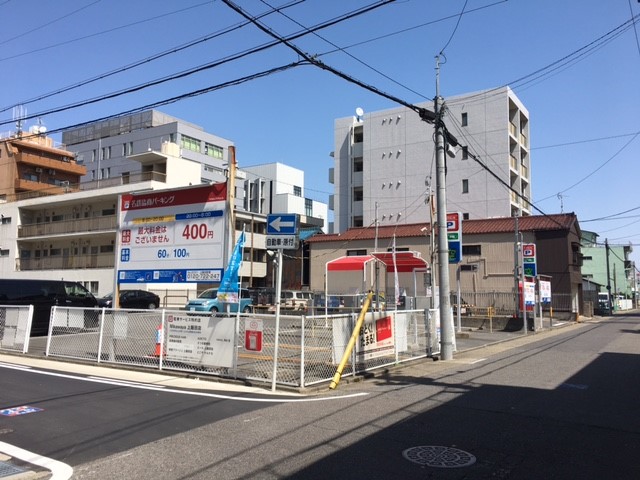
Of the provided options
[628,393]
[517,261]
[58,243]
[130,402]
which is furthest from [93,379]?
[58,243]

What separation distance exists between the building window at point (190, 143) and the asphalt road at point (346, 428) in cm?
5632

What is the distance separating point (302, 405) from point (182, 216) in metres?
6.91

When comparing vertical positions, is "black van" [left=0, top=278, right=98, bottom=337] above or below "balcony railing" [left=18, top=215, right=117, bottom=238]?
below

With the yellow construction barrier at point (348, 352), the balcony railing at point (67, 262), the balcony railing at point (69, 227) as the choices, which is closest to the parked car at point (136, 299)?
the balcony railing at point (67, 262)

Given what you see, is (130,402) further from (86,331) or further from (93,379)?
(86,331)

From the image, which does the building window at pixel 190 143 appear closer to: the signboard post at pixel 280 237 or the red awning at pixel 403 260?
the red awning at pixel 403 260

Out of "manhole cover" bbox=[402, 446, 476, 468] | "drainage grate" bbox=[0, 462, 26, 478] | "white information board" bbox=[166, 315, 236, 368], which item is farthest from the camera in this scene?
"white information board" bbox=[166, 315, 236, 368]

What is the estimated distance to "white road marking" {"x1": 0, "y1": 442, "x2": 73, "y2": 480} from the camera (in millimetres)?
5117

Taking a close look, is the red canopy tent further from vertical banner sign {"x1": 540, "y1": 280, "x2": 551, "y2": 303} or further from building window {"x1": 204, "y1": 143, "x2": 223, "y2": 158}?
building window {"x1": 204, "y1": 143, "x2": 223, "y2": 158}

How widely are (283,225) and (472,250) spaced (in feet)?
97.0

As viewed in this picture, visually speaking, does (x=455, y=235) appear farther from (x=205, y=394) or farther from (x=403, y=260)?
(x=205, y=394)

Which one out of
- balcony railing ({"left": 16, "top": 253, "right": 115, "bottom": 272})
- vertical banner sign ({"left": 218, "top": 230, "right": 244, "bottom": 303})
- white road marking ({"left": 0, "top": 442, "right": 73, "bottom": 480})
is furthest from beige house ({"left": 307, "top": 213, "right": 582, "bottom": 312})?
white road marking ({"left": 0, "top": 442, "right": 73, "bottom": 480})

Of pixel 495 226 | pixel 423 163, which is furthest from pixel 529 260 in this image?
pixel 423 163

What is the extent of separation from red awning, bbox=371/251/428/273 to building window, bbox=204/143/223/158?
4835cm
